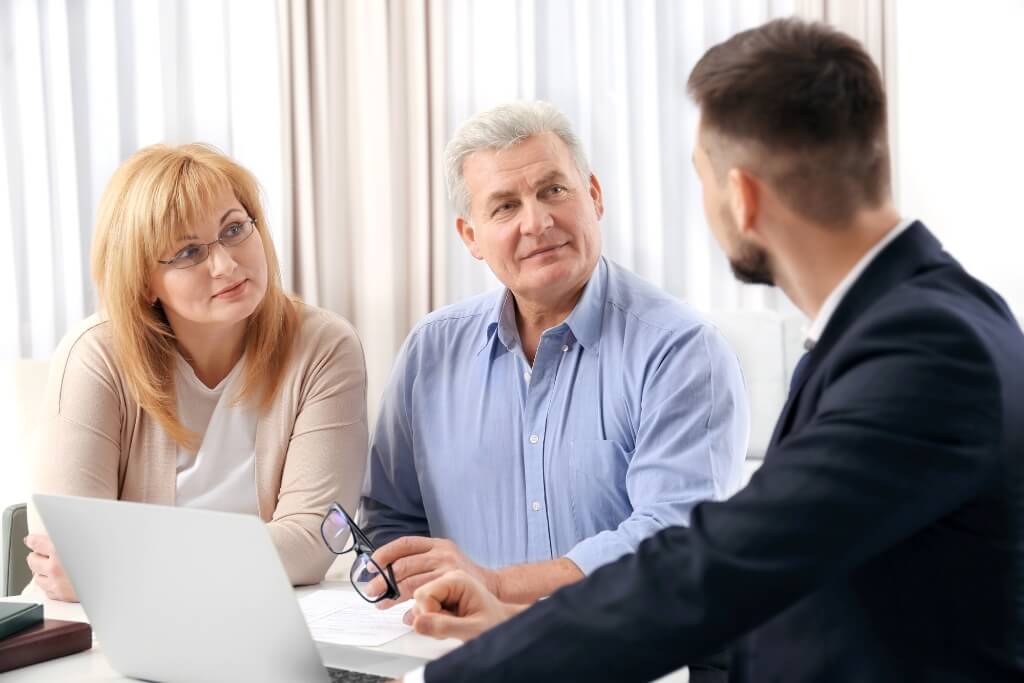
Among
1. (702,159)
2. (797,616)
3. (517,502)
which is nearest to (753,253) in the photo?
(702,159)

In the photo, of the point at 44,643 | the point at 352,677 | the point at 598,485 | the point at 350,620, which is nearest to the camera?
the point at 352,677

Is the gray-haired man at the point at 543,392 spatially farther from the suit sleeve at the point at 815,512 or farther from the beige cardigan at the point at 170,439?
the suit sleeve at the point at 815,512

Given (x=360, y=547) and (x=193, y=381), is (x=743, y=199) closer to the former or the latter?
(x=360, y=547)

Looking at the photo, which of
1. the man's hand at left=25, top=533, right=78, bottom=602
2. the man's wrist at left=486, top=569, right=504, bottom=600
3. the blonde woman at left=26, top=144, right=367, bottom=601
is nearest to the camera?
the man's wrist at left=486, top=569, right=504, bottom=600

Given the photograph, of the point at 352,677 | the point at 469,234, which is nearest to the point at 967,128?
the point at 469,234

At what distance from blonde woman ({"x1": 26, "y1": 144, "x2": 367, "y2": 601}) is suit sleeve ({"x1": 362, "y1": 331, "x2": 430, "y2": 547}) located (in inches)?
2.8

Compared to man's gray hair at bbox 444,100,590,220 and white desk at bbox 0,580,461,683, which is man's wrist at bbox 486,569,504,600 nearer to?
white desk at bbox 0,580,461,683

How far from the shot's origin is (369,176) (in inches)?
165

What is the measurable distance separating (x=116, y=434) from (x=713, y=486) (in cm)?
106

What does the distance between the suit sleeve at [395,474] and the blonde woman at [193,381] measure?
0.23 feet

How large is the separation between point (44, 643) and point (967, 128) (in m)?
3.75

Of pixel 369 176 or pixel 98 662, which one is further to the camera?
pixel 369 176

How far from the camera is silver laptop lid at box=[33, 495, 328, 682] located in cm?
112

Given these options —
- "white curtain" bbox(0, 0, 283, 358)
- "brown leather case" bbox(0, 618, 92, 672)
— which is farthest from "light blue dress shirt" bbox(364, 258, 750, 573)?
"white curtain" bbox(0, 0, 283, 358)
